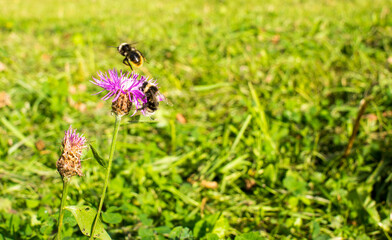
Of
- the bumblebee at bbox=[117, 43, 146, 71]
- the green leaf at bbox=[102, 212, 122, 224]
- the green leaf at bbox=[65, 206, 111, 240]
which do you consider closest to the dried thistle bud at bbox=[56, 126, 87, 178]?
the green leaf at bbox=[65, 206, 111, 240]

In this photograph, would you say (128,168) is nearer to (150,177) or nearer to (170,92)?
(150,177)

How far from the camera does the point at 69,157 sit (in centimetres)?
112

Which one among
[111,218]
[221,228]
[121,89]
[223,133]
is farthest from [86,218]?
[223,133]

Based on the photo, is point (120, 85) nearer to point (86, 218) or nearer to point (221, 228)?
point (86, 218)

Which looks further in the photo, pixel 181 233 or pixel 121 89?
pixel 181 233

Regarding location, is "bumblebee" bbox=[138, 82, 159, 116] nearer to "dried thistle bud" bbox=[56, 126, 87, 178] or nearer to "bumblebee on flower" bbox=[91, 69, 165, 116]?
"bumblebee on flower" bbox=[91, 69, 165, 116]

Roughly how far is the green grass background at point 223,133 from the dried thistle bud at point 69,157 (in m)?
0.27

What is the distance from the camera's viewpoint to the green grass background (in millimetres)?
1791

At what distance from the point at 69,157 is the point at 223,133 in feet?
5.24

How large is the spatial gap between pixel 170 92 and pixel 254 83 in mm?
868

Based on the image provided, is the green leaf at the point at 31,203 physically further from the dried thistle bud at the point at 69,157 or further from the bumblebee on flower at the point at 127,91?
the bumblebee on flower at the point at 127,91

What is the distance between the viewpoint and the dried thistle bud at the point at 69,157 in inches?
43.3

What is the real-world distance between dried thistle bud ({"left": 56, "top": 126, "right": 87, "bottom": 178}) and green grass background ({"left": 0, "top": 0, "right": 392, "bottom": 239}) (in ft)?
0.88

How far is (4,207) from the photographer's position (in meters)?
1.72
